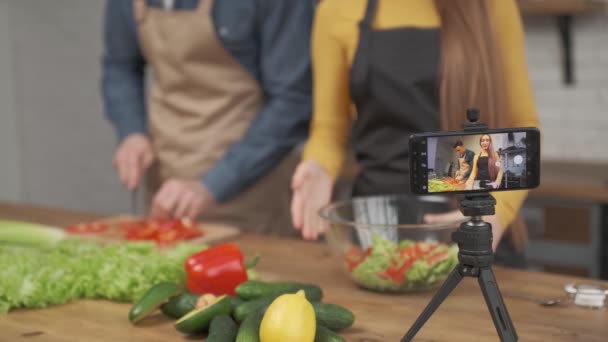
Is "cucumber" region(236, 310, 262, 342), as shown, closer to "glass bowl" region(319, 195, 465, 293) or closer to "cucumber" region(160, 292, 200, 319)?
"cucumber" region(160, 292, 200, 319)

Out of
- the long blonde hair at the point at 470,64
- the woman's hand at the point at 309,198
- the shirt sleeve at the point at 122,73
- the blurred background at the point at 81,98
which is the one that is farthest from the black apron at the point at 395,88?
the blurred background at the point at 81,98

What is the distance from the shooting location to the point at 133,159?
2586mm

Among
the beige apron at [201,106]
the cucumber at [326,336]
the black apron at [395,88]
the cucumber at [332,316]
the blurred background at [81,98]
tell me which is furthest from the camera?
the blurred background at [81,98]

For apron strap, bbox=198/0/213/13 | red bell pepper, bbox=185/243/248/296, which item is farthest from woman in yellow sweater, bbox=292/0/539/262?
apron strap, bbox=198/0/213/13

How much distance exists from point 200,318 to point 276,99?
4.09 ft

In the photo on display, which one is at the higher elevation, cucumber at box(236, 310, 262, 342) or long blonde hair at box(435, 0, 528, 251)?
long blonde hair at box(435, 0, 528, 251)

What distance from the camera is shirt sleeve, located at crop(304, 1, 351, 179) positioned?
1.97 m

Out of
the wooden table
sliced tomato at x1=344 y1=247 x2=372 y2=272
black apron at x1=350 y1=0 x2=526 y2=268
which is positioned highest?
black apron at x1=350 y1=0 x2=526 y2=268

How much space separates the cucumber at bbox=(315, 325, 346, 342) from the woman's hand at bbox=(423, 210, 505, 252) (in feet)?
1.39

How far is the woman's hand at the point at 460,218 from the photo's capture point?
1.53 m

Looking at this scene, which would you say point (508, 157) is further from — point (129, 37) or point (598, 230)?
point (598, 230)

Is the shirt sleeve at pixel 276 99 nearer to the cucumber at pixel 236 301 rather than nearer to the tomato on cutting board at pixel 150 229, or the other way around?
the tomato on cutting board at pixel 150 229

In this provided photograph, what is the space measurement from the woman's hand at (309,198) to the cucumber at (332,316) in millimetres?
413

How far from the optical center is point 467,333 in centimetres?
134
